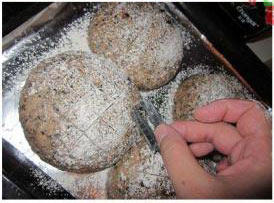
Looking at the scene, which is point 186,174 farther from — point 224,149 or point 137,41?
point 137,41

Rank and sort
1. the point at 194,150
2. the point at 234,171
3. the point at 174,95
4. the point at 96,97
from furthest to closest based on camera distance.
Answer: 1. the point at 174,95
2. the point at 194,150
3. the point at 96,97
4. the point at 234,171

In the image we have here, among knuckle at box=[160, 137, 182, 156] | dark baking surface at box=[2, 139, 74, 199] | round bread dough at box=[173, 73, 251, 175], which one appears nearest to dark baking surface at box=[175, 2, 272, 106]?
round bread dough at box=[173, 73, 251, 175]

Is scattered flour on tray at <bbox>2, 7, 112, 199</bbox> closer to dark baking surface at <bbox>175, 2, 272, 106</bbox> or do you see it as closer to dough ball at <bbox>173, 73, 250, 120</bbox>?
dough ball at <bbox>173, 73, 250, 120</bbox>

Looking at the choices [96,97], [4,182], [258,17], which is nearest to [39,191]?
[4,182]

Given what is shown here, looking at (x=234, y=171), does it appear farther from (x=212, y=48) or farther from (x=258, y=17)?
(x=258, y=17)

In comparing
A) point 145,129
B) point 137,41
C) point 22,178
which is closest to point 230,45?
point 137,41

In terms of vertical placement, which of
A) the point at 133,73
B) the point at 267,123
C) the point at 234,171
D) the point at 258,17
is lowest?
the point at 133,73
